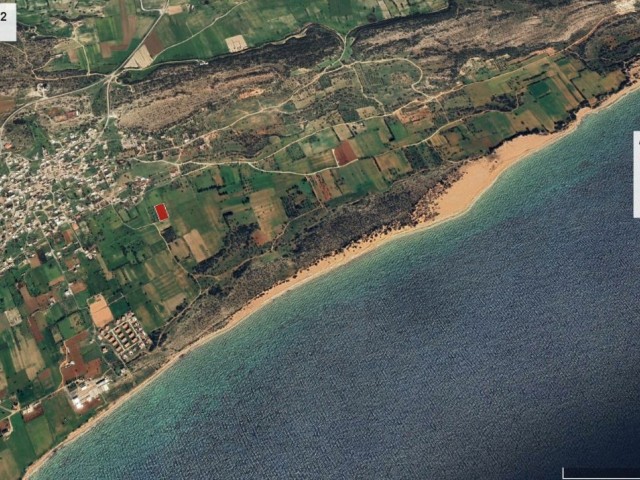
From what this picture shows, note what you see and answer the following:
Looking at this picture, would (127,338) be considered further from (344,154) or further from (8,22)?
(8,22)

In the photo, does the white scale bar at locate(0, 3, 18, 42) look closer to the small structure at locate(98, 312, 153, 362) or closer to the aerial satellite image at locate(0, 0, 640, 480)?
the aerial satellite image at locate(0, 0, 640, 480)

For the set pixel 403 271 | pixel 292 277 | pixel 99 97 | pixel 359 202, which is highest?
pixel 99 97

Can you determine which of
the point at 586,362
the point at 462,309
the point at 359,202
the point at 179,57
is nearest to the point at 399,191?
the point at 359,202

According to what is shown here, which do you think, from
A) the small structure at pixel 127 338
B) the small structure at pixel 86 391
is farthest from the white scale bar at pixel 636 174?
the small structure at pixel 86 391

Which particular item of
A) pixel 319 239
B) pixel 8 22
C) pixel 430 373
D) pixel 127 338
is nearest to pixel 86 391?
pixel 127 338

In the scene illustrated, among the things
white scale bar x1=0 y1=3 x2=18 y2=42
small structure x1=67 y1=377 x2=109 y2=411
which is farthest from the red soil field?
white scale bar x1=0 y1=3 x2=18 y2=42

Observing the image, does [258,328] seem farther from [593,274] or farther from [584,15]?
[584,15]

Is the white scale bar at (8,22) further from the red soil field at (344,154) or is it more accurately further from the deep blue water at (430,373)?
the deep blue water at (430,373)
